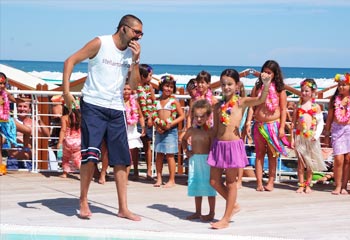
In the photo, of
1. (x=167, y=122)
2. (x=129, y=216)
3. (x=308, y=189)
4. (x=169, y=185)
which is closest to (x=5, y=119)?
(x=167, y=122)

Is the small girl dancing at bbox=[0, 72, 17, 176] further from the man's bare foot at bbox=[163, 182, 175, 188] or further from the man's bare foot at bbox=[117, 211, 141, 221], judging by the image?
the man's bare foot at bbox=[117, 211, 141, 221]

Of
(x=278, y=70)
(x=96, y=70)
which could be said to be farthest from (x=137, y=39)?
(x=278, y=70)

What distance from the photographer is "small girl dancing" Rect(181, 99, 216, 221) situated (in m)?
5.91

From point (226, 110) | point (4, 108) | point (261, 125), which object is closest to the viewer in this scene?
point (226, 110)

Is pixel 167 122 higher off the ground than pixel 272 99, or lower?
lower

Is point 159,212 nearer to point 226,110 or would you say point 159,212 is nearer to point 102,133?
point 102,133

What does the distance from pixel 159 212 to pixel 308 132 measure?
226cm

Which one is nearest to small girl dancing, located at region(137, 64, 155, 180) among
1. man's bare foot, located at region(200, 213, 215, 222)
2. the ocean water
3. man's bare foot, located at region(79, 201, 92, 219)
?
man's bare foot, located at region(79, 201, 92, 219)

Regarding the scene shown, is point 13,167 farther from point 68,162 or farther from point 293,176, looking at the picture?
point 293,176

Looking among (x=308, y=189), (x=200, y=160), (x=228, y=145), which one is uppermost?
(x=228, y=145)

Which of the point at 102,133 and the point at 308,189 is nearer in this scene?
→ the point at 102,133

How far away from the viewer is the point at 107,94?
5805mm

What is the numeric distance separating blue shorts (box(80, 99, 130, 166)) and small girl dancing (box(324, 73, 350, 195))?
2798 mm

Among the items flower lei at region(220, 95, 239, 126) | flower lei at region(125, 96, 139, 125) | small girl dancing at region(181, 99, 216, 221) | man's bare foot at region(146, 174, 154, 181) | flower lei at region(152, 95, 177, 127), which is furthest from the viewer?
man's bare foot at region(146, 174, 154, 181)
